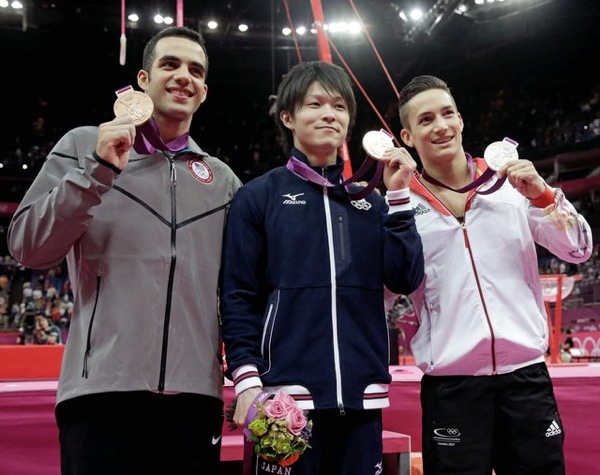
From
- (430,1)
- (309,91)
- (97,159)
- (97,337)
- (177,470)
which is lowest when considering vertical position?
(177,470)

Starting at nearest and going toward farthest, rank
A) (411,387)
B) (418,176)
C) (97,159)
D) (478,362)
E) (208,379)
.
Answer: (97,159), (208,379), (478,362), (418,176), (411,387)

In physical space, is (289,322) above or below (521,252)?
below

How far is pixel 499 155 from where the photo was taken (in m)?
1.93

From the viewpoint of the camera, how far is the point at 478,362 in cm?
186

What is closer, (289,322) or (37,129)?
(289,322)

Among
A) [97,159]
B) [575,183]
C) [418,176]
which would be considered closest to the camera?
[97,159]

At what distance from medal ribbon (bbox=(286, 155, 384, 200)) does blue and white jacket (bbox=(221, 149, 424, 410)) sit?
0.02 metres

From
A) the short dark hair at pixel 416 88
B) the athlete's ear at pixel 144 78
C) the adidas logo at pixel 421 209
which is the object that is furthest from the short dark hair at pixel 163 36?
the adidas logo at pixel 421 209

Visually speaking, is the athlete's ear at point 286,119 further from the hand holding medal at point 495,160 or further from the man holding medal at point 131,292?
the hand holding medal at point 495,160

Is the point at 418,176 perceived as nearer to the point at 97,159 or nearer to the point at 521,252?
the point at 521,252

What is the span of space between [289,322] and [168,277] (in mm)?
351

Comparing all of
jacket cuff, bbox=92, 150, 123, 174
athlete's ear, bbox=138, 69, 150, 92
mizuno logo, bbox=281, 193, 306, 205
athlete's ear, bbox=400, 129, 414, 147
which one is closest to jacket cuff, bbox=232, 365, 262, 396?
mizuno logo, bbox=281, 193, 306, 205

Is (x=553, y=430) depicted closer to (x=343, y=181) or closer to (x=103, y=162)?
(x=343, y=181)

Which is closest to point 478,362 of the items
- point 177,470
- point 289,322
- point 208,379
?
point 289,322
